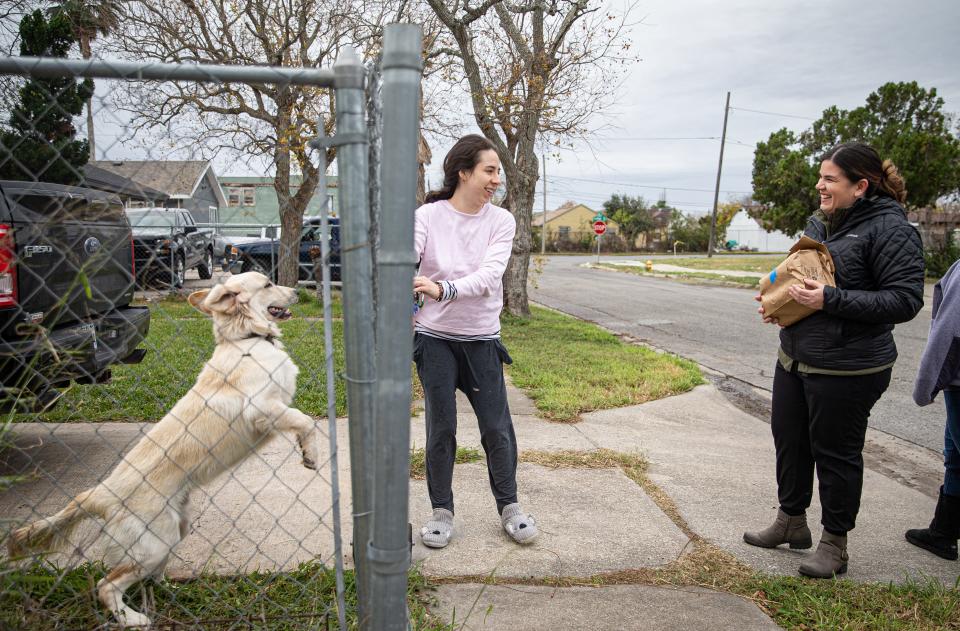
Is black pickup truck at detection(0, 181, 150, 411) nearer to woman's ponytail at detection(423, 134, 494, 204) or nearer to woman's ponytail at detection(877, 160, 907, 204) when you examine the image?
woman's ponytail at detection(423, 134, 494, 204)

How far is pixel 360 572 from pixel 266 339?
1390mm

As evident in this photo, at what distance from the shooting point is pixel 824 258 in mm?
2990

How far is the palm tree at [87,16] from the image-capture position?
1167cm

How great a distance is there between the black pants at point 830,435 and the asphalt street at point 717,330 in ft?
9.24

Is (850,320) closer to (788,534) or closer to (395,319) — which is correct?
(788,534)

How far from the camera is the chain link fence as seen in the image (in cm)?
161

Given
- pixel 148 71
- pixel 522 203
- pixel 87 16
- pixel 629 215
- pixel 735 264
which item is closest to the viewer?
pixel 148 71

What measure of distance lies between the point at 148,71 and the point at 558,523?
279cm

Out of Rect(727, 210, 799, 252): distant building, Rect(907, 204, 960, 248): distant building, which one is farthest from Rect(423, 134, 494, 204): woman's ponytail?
Rect(727, 210, 799, 252): distant building

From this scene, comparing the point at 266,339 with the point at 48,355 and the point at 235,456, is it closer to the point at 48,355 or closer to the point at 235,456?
the point at 235,456

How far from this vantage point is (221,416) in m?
2.59

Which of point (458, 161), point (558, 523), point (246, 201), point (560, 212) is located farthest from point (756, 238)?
point (246, 201)

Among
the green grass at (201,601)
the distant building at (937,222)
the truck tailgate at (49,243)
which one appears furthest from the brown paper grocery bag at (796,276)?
the distant building at (937,222)

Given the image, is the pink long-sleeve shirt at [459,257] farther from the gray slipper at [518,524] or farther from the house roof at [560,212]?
the house roof at [560,212]
